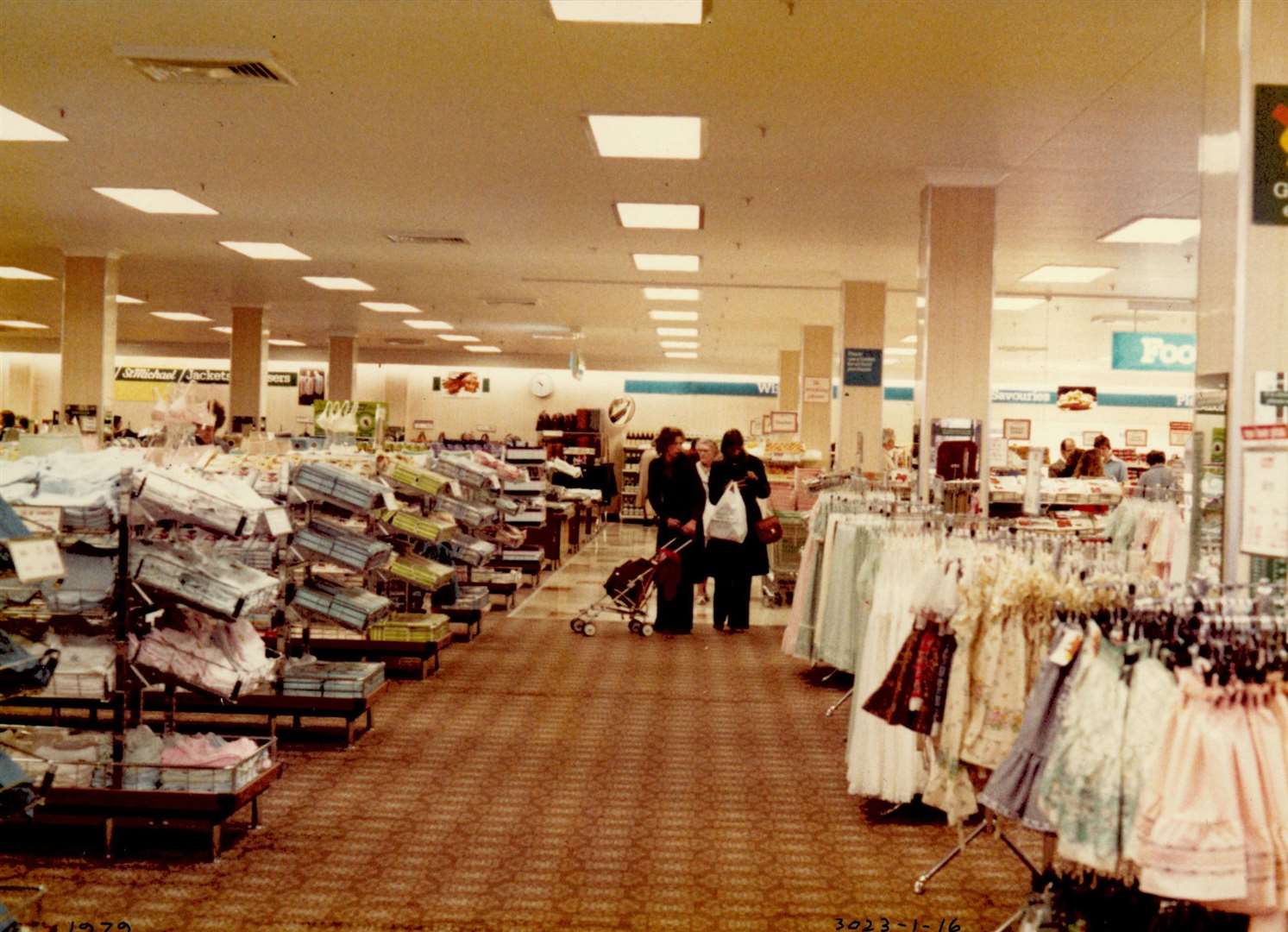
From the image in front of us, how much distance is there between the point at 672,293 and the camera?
1633 cm

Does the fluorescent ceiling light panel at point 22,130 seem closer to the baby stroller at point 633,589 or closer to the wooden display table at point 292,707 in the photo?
the wooden display table at point 292,707

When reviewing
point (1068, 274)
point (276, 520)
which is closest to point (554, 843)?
point (276, 520)

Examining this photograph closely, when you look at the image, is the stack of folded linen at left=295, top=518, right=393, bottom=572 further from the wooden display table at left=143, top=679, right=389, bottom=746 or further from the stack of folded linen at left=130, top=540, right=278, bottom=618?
the stack of folded linen at left=130, top=540, right=278, bottom=618

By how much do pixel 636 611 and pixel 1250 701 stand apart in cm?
773

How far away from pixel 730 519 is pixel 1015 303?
26.2ft

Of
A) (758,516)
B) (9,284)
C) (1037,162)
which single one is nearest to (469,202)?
(758,516)

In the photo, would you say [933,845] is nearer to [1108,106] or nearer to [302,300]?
[1108,106]

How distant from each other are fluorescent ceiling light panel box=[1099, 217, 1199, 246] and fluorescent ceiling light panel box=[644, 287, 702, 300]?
19.1ft

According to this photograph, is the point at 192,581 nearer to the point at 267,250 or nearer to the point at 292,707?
the point at 292,707

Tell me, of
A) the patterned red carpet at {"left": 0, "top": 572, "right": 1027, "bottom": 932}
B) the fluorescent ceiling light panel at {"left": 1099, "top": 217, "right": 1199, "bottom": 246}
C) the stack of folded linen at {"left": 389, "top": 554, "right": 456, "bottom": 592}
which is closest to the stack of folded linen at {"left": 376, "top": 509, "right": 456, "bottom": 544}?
the stack of folded linen at {"left": 389, "top": 554, "right": 456, "bottom": 592}

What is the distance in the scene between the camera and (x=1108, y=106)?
709cm

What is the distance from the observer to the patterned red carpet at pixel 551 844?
4.02 meters

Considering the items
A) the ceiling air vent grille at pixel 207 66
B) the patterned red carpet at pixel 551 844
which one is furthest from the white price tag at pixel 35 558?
the ceiling air vent grille at pixel 207 66

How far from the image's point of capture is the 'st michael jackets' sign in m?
13.9
